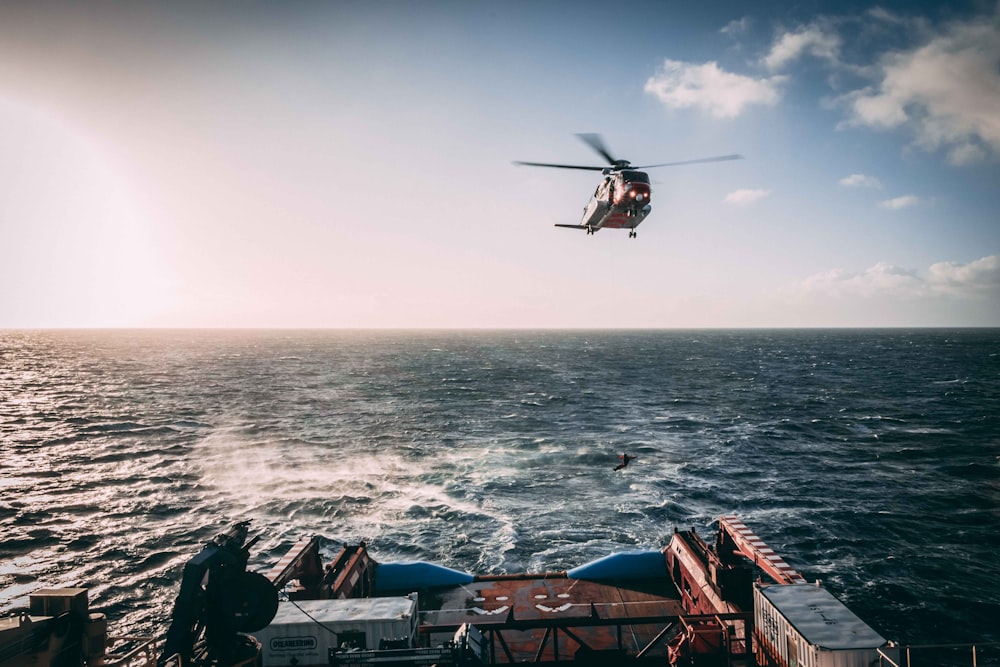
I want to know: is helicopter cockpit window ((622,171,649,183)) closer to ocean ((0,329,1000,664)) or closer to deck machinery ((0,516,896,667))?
deck machinery ((0,516,896,667))

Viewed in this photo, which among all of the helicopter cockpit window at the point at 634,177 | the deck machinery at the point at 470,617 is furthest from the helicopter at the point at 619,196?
the deck machinery at the point at 470,617

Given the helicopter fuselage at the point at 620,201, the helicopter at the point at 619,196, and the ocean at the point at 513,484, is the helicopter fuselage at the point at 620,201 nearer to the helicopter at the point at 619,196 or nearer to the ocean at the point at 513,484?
the helicopter at the point at 619,196

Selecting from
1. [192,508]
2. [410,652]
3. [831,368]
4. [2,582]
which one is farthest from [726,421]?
[831,368]

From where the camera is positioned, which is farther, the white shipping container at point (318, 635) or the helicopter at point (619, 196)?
the helicopter at point (619, 196)

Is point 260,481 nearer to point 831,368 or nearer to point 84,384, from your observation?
point 84,384

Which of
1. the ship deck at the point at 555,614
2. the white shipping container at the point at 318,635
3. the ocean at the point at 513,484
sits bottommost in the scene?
the ocean at the point at 513,484

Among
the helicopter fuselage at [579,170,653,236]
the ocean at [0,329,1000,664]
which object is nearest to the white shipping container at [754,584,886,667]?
the ocean at [0,329,1000,664]

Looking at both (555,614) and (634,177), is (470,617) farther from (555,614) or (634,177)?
(634,177)

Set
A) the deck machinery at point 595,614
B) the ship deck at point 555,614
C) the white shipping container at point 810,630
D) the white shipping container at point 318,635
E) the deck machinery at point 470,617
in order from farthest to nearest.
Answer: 1. the ship deck at point 555,614
2. the white shipping container at point 318,635
3. the deck machinery at point 595,614
4. the white shipping container at point 810,630
5. the deck machinery at point 470,617
